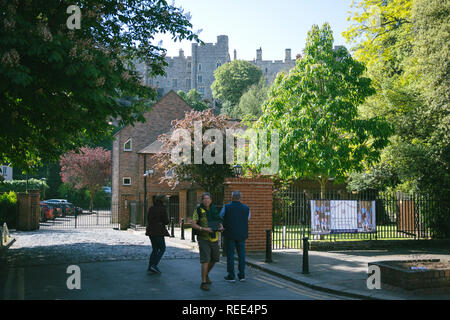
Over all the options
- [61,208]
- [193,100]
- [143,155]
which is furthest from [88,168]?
[193,100]

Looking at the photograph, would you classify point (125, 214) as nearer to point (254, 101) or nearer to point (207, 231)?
point (207, 231)

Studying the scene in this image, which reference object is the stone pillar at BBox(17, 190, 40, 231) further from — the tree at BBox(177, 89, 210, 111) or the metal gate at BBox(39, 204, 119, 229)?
the tree at BBox(177, 89, 210, 111)

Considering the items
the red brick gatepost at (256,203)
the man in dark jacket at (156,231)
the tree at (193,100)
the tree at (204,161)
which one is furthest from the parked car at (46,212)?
the tree at (193,100)

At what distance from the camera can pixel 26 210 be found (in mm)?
24406

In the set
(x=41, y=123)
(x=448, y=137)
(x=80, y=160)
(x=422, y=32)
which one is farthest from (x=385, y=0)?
(x=80, y=160)

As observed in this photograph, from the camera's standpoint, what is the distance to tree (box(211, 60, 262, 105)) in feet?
287

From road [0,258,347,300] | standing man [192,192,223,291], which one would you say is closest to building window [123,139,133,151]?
road [0,258,347,300]

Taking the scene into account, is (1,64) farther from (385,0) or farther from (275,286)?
(385,0)

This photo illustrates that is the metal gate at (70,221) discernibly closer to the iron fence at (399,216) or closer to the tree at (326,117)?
the tree at (326,117)

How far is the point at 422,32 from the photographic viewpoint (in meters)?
16.3

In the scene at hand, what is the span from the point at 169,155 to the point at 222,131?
4.00 metres

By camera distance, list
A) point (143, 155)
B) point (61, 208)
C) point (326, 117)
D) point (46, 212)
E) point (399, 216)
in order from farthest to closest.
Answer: point (61, 208), point (143, 155), point (46, 212), point (326, 117), point (399, 216)

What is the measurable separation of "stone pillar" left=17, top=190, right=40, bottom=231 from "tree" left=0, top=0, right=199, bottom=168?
13.1 meters

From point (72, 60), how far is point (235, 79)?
8170 centimetres
